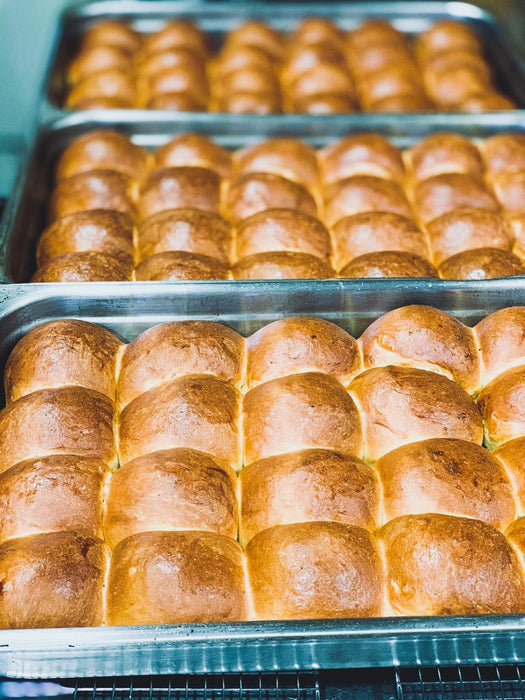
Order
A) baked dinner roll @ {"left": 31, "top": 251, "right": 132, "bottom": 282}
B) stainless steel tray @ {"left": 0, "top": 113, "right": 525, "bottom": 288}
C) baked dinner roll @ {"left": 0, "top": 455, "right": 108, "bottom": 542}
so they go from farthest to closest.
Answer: stainless steel tray @ {"left": 0, "top": 113, "right": 525, "bottom": 288}
baked dinner roll @ {"left": 31, "top": 251, "right": 132, "bottom": 282}
baked dinner roll @ {"left": 0, "top": 455, "right": 108, "bottom": 542}

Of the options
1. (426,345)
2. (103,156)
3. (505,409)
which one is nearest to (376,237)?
(426,345)

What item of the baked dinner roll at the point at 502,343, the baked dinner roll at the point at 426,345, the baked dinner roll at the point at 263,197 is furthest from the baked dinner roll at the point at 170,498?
the baked dinner roll at the point at 263,197

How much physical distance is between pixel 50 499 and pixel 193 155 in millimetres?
1809

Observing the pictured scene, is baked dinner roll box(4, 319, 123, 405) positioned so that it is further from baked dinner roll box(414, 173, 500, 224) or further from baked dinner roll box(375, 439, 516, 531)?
baked dinner roll box(414, 173, 500, 224)

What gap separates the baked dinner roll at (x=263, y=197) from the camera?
2932 mm

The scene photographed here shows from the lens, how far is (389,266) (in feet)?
8.52

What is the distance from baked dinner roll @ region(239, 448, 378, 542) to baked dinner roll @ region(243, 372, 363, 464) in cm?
5

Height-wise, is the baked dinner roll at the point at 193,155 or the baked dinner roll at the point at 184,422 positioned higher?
the baked dinner roll at the point at 193,155

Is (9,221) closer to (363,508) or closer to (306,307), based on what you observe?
(306,307)

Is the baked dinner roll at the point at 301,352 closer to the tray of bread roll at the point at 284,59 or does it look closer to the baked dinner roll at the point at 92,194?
the baked dinner roll at the point at 92,194

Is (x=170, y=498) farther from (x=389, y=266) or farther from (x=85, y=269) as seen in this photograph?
(x=389, y=266)

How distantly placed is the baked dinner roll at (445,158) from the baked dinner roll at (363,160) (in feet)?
0.28

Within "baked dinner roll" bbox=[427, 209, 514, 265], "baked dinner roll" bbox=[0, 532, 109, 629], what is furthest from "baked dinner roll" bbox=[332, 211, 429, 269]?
"baked dinner roll" bbox=[0, 532, 109, 629]

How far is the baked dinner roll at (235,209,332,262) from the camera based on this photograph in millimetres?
2736
